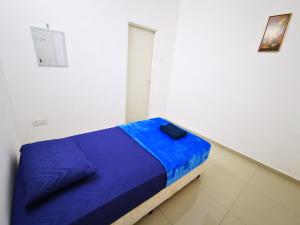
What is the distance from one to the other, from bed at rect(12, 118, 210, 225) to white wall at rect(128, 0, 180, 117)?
70.7 inches

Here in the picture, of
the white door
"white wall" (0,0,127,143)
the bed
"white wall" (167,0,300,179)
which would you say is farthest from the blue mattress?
"white wall" (167,0,300,179)

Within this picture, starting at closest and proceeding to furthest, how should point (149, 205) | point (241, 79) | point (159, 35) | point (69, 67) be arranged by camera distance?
point (149, 205) < point (69, 67) < point (241, 79) < point (159, 35)

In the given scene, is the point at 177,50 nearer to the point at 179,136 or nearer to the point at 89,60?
the point at 89,60

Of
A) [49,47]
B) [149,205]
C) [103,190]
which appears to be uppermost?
[49,47]

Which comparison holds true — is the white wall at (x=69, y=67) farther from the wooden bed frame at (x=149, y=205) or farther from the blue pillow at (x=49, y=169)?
the wooden bed frame at (x=149, y=205)

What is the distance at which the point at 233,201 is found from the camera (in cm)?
156

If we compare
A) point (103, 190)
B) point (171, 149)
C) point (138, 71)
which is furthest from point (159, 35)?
point (103, 190)

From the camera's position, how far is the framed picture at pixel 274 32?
1827mm

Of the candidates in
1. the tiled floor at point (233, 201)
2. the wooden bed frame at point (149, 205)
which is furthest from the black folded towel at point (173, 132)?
the tiled floor at point (233, 201)

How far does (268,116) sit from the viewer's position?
209cm

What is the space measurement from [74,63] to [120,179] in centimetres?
193

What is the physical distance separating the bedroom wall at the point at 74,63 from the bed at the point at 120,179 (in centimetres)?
96

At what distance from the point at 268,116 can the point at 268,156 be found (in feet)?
2.08

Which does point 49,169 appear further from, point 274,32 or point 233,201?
point 274,32
